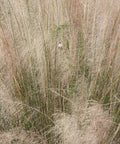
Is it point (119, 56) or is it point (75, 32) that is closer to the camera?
point (119, 56)

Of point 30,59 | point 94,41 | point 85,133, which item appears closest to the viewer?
point 85,133

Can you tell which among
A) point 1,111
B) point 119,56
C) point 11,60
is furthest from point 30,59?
point 119,56

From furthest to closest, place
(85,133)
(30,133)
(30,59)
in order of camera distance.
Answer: (30,59) → (30,133) → (85,133)

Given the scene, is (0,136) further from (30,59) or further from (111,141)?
(111,141)

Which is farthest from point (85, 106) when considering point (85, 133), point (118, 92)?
point (118, 92)

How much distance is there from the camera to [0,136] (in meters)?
1.00

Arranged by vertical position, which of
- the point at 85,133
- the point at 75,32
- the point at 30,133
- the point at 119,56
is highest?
the point at 75,32

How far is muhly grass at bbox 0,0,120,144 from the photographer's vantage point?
105 centimetres

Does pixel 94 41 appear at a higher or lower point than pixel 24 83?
higher

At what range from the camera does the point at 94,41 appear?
1285mm

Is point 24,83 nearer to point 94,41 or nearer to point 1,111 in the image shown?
point 1,111

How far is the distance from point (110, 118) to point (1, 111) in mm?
630

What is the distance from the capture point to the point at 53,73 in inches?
47.0

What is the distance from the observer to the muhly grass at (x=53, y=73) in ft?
3.44
